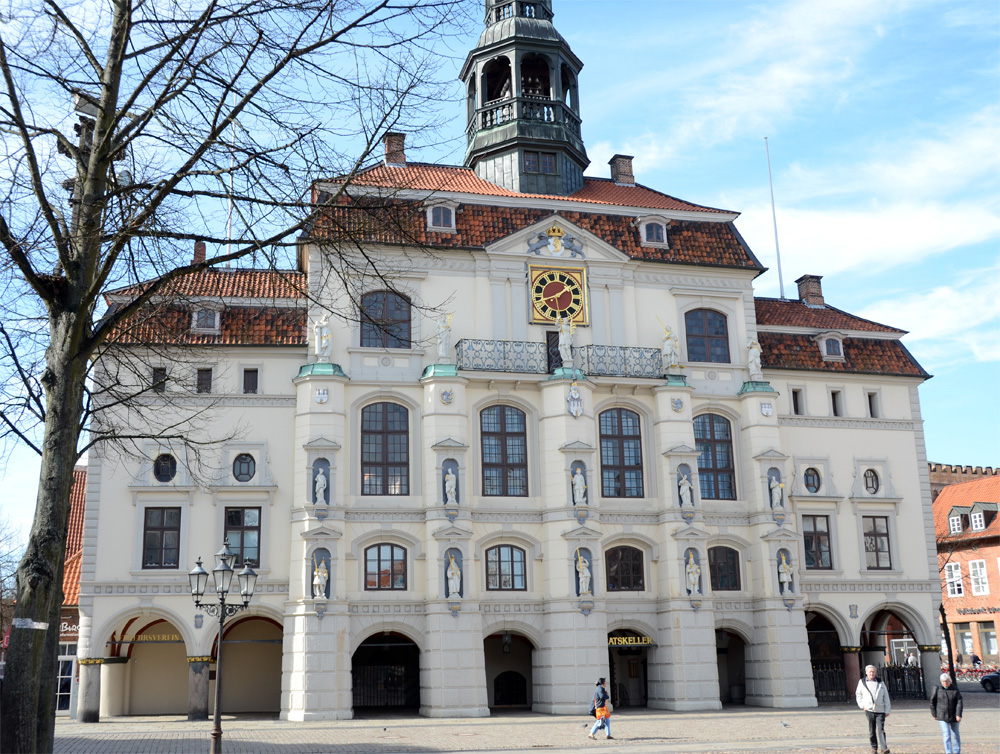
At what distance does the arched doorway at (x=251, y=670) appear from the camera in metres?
34.0

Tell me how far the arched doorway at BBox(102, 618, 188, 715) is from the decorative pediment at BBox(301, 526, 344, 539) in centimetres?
570

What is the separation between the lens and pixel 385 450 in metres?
33.2

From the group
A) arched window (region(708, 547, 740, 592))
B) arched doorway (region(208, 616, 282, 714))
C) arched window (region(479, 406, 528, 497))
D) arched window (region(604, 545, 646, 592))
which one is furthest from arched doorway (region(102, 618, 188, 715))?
arched window (region(708, 547, 740, 592))

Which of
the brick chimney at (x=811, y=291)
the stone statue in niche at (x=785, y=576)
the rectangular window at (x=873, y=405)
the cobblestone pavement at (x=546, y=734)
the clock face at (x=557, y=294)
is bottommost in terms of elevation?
the cobblestone pavement at (x=546, y=734)

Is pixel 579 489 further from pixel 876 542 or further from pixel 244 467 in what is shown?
pixel 876 542

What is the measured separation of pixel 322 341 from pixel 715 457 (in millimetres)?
14184

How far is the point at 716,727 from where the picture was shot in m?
26.6

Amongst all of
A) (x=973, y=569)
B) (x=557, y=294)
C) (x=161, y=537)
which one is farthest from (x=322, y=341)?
(x=973, y=569)

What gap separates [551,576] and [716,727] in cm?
771

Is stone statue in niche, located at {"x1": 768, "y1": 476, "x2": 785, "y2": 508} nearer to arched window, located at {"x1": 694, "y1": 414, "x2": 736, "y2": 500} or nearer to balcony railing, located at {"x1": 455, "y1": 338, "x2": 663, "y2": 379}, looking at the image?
arched window, located at {"x1": 694, "y1": 414, "x2": 736, "y2": 500}

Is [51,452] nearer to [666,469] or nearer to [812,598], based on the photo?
[666,469]

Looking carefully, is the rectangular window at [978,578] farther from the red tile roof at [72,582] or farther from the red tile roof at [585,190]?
the red tile roof at [72,582]

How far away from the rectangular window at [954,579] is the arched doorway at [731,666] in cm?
2704

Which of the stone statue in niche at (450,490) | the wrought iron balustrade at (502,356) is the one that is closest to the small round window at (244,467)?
the stone statue in niche at (450,490)
